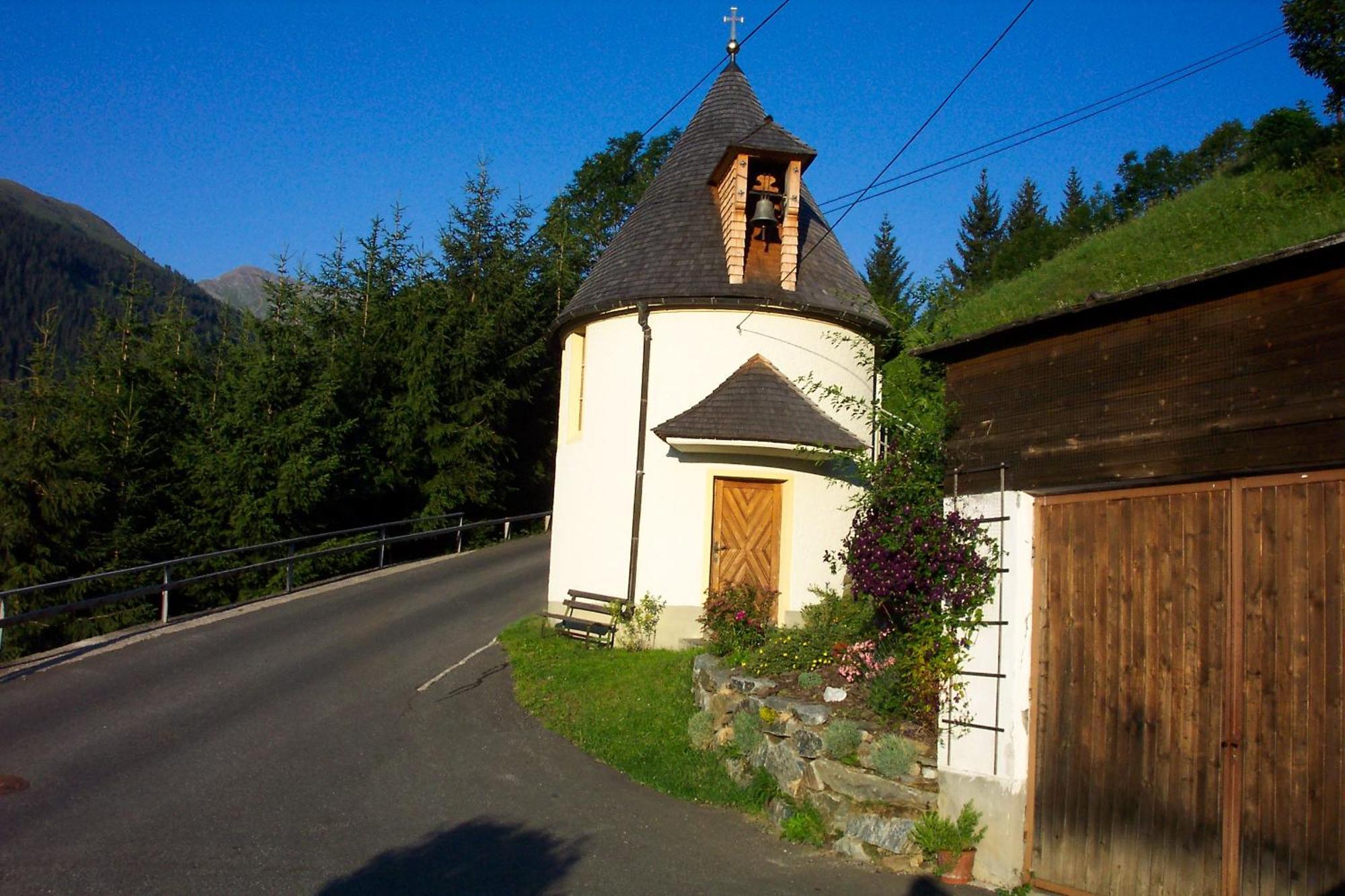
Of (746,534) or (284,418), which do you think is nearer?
(746,534)

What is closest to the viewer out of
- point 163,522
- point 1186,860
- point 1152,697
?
point 1186,860

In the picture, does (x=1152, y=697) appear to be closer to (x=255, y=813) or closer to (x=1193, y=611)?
(x=1193, y=611)

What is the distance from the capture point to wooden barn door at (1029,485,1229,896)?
609 cm

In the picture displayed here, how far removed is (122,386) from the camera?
74.4 feet

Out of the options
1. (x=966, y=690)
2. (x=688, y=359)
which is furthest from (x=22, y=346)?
(x=966, y=690)

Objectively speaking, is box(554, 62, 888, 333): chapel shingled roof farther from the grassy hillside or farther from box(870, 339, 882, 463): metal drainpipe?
the grassy hillside

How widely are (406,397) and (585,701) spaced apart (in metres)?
16.7

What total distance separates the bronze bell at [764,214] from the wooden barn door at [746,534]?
3.88 meters

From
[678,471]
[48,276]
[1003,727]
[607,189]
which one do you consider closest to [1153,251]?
[607,189]

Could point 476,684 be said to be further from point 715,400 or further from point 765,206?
point 765,206

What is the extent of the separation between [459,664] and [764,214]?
7770 millimetres

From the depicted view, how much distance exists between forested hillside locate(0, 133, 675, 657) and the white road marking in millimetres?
8306

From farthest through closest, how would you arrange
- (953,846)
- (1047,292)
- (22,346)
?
(22,346) < (1047,292) < (953,846)

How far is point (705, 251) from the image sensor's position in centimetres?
1534
